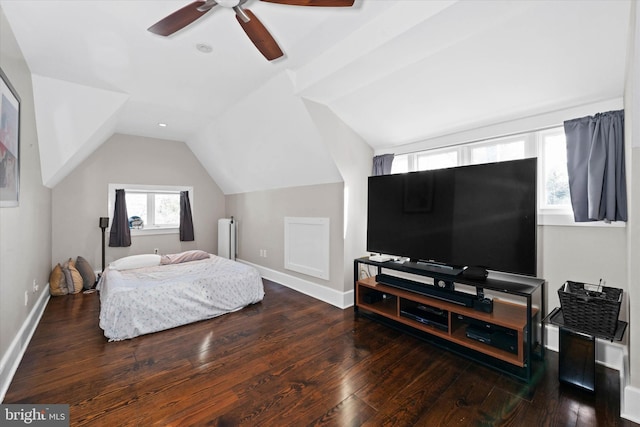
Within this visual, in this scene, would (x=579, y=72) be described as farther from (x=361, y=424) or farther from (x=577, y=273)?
(x=361, y=424)

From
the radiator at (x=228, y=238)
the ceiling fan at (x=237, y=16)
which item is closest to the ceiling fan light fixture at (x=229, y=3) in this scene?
the ceiling fan at (x=237, y=16)

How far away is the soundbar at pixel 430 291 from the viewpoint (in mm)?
2312

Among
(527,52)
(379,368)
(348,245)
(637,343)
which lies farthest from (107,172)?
(637,343)

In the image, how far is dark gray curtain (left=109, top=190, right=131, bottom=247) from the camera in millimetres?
4645

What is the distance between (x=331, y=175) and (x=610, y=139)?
96.7 inches

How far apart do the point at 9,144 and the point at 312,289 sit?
3187 mm

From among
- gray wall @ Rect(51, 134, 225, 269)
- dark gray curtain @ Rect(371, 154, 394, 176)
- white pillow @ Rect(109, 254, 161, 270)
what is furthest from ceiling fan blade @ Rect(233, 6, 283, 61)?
gray wall @ Rect(51, 134, 225, 269)

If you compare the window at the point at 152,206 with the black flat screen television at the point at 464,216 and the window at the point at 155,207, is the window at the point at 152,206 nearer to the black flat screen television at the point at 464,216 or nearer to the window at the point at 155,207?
the window at the point at 155,207

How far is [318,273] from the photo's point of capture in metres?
3.74

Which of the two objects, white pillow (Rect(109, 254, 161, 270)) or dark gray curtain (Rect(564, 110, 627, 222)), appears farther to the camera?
white pillow (Rect(109, 254, 161, 270))

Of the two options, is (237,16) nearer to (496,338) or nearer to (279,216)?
(496,338)

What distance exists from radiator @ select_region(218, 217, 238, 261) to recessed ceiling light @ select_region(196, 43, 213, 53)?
349 cm

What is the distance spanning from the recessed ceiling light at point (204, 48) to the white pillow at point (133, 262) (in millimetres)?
2824

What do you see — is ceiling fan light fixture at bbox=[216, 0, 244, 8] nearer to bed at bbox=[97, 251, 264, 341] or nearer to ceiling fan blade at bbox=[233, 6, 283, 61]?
ceiling fan blade at bbox=[233, 6, 283, 61]
